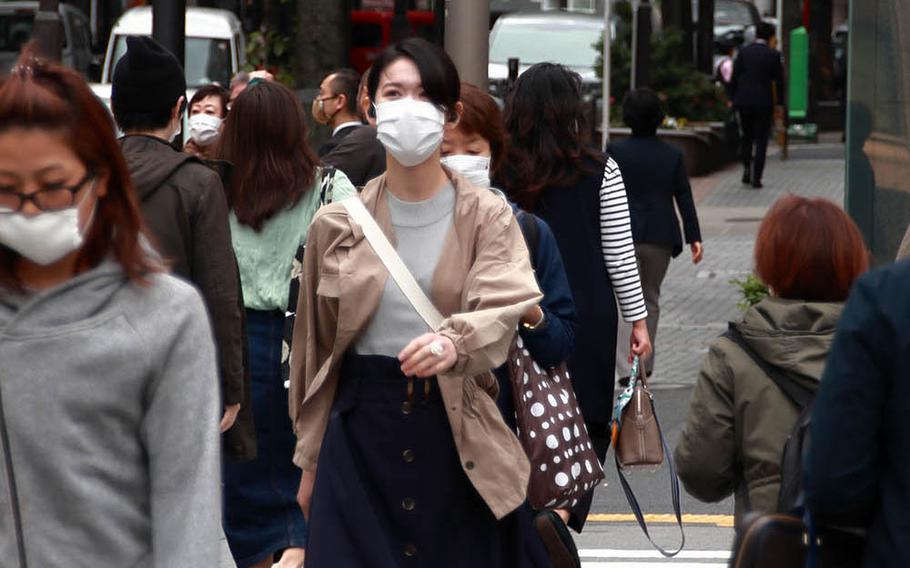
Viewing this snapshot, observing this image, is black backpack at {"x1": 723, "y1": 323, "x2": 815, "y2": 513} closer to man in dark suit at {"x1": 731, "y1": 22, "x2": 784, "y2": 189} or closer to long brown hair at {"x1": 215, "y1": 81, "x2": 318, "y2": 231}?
long brown hair at {"x1": 215, "y1": 81, "x2": 318, "y2": 231}

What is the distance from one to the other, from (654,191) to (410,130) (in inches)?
261

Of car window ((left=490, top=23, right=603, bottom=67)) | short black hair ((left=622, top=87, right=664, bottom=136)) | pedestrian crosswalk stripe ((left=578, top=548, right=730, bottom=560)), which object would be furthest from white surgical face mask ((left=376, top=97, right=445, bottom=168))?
car window ((left=490, top=23, right=603, bottom=67))

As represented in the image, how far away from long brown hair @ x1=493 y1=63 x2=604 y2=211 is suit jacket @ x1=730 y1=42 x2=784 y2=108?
54.3 feet

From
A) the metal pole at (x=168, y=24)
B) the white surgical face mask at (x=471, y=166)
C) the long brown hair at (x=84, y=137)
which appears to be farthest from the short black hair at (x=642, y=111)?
the long brown hair at (x=84, y=137)

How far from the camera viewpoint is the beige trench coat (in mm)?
4301

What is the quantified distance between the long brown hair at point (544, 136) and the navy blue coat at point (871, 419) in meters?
3.54

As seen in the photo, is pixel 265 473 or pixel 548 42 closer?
pixel 265 473

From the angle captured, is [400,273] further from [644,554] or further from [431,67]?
[644,554]

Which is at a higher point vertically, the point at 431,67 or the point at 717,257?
the point at 431,67

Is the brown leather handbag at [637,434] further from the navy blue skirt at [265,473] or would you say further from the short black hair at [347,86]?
the short black hair at [347,86]

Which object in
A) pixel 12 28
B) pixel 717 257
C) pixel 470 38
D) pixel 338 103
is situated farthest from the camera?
pixel 12 28

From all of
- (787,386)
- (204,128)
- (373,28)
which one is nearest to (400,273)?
(787,386)

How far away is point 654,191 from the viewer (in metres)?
11.0

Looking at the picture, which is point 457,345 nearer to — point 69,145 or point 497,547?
point 497,547
